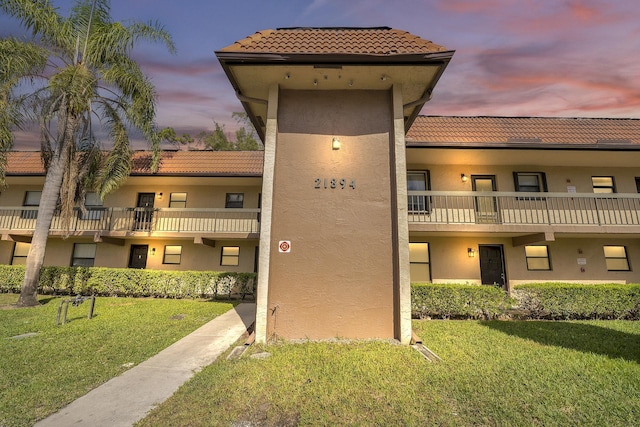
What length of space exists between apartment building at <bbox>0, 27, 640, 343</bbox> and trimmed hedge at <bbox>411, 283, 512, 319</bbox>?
2427 mm

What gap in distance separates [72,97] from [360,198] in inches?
440

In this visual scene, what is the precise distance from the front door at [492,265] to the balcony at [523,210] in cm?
150

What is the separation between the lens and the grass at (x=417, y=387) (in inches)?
128

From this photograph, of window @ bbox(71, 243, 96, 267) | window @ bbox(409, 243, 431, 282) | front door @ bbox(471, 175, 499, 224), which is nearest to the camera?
front door @ bbox(471, 175, 499, 224)

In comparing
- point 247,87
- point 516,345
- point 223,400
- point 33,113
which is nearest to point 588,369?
point 516,345

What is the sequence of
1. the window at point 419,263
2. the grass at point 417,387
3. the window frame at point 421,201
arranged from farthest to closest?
the window at point 419,263
the window frame at point 421,201
the grass at point 417,387

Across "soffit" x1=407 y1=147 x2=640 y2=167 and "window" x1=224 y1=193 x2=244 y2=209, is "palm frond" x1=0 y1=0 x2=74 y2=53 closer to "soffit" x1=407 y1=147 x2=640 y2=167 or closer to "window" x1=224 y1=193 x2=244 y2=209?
"window" x1=224 y1=193 x2=244 y2=209

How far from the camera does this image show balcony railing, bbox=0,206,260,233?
46.5 ft

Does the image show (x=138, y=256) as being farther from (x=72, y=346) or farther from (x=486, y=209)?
(x=486, y=209)

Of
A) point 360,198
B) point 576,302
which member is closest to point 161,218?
point 360,198

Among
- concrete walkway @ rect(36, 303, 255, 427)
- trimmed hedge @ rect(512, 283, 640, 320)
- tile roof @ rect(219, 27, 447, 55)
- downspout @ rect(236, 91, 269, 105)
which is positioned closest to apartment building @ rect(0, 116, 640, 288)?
trimmed hedge @ rect(512, 283, 640, 320)

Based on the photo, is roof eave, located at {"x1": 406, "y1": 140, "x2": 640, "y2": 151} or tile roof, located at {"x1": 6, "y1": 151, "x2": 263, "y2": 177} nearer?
roof eave, located at {"x1": 406, "y1": 140, "x2": 640, "y2": 151}

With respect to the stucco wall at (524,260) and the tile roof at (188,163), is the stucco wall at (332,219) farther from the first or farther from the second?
the tile roof at (188,163)

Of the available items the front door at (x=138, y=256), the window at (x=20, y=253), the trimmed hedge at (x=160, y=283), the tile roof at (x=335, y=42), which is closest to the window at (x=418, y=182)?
the tile roof at (x=335, y=42)
